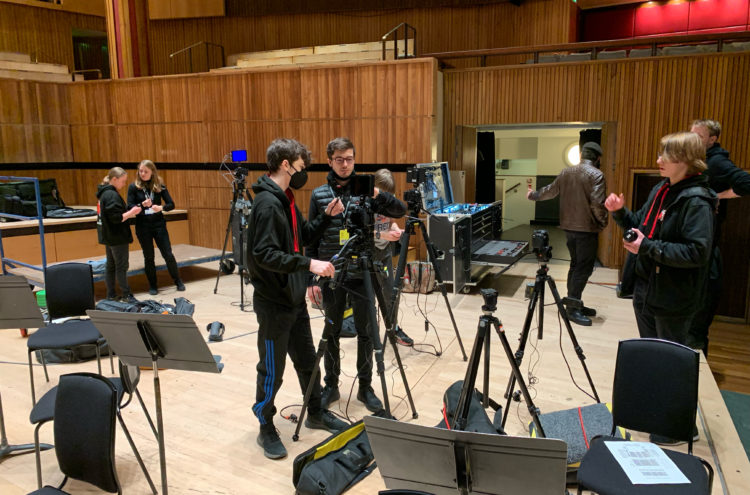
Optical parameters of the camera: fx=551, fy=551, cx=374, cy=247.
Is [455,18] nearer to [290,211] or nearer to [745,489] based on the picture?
[290,211]

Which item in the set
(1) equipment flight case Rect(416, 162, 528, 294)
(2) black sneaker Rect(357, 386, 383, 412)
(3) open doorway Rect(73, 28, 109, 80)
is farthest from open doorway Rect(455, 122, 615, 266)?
(3) open doorway Rect(73, 28, 109, 80)

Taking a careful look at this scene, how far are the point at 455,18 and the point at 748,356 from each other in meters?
9.07

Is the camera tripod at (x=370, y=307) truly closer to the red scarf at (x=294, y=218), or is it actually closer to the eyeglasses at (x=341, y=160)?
the red scarf at (x=294, y=218)

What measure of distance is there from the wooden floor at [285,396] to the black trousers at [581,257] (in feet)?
1.30

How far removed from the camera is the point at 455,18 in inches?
470

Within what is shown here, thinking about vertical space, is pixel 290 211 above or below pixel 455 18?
below

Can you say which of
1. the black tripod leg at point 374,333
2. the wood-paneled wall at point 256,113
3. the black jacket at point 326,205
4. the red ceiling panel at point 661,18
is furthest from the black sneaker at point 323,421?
the red ceiling panel at point 661,18

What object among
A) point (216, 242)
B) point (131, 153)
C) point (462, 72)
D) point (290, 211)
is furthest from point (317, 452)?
point (131, 153)

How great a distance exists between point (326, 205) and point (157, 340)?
1.54m

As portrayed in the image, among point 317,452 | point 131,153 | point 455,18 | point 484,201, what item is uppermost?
point 455,18

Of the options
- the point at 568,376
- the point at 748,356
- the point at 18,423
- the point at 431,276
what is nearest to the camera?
the point at 18,423

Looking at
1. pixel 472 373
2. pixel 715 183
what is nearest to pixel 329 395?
pixel 472 373

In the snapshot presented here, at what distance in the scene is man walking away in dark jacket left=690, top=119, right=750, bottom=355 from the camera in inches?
170

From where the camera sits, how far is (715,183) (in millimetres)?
4496
